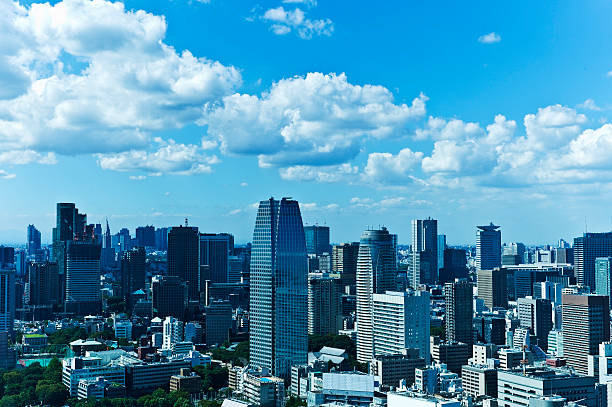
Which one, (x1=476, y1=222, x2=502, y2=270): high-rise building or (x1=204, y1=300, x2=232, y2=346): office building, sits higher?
(x1=476, y1=222, x2=502, y2=270): high-rise building

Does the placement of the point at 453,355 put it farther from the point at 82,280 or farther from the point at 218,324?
the point at 82,280

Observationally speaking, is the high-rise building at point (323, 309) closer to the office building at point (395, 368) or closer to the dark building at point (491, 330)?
the dark building at point (491, 330)

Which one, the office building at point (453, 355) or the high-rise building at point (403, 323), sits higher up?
the high-rise building at point (403, 323)

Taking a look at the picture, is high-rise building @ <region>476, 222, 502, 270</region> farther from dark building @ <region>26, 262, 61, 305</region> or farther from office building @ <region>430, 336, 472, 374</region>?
office building @ <region>430, 336, 472, 374</region>

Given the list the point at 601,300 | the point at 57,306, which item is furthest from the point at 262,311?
the point at 57,306

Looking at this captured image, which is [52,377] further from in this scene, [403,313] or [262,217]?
[403,313]

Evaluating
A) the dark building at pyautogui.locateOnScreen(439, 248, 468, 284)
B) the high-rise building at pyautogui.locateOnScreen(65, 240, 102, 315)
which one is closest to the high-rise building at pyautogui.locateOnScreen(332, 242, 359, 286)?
the dark building at pyautogui.locateOnScreen(439, 248, 468, 284)

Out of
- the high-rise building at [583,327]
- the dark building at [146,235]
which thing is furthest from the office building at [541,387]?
the dark building at [146,235]
